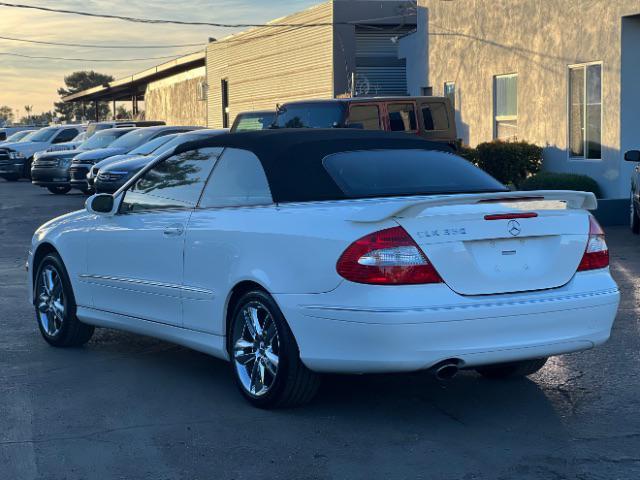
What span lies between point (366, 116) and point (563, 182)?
3512 mm

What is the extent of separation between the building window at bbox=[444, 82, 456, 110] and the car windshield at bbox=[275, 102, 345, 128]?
686 cm

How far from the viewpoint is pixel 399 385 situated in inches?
274

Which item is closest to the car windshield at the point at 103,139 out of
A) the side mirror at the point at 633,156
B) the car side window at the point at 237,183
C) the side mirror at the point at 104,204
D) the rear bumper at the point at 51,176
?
the rear bumper at the point at 51,176

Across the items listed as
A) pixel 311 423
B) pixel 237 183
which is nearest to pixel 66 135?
pixel 237 183

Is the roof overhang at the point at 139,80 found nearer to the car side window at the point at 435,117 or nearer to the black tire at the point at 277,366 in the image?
the car side window at the point at 435,117

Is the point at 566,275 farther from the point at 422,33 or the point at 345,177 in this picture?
the point at 422,33

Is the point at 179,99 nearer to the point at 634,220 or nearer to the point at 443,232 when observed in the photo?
the point at 634,220

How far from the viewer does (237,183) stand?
686 centimetres

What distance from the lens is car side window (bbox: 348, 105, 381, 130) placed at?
19.3 metres

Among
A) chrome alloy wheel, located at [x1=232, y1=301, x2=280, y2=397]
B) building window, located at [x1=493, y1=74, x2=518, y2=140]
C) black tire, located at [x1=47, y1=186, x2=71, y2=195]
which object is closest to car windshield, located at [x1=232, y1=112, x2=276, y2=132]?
building window, located at [x1=493, y1=74, x2=518, y2=140]

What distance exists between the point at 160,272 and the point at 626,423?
9.82 ft

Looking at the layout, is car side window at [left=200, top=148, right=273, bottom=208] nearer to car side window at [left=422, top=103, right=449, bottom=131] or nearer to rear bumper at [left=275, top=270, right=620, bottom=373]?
rear bumper at [left=275, top=270, right=620, bottom=373]

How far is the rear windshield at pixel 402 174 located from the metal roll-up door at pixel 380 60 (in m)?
29.4

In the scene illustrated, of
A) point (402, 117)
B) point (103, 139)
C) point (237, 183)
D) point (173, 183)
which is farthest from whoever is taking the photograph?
point (103, 139)
